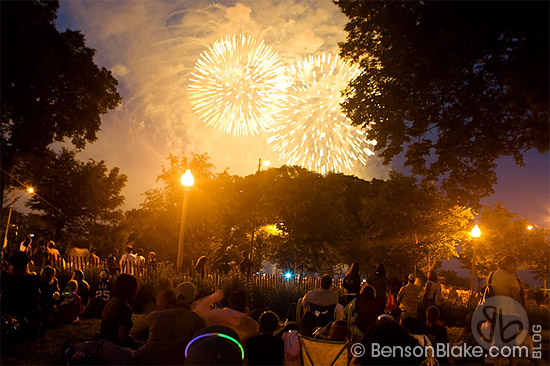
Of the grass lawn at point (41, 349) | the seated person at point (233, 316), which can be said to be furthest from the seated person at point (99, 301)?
the seated person at point (233, 316)

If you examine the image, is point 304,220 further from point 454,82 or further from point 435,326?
point 435,326

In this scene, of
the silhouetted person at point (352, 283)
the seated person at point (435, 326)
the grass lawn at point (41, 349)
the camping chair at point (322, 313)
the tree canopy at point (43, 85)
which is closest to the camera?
the grass lawn at point (41, 349)

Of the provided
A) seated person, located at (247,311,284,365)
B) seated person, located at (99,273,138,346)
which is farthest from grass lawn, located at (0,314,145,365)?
seated person, located at (247,311,284,365)

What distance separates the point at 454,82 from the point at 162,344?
401 inches

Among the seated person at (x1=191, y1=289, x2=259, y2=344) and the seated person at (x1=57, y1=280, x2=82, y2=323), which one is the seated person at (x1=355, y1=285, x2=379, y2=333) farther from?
the seated person at (x1=57, y1=280, x2=82, y2=323)

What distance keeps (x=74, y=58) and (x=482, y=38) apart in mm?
13770

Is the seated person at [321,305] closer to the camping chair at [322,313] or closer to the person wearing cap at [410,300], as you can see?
the camping chair at [322,313]

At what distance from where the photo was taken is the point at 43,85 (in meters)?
14.3

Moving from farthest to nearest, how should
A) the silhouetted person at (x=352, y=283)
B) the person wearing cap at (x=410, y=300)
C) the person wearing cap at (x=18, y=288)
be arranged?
the silhouetted person at (x=352, y=283), the person wearing cap at (x=410, y=300), the person wearing cap at (x=18, y=288)

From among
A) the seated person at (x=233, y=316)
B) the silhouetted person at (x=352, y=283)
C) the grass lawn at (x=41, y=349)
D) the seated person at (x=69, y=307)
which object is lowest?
the grass lawn at (x=41, y=349)
